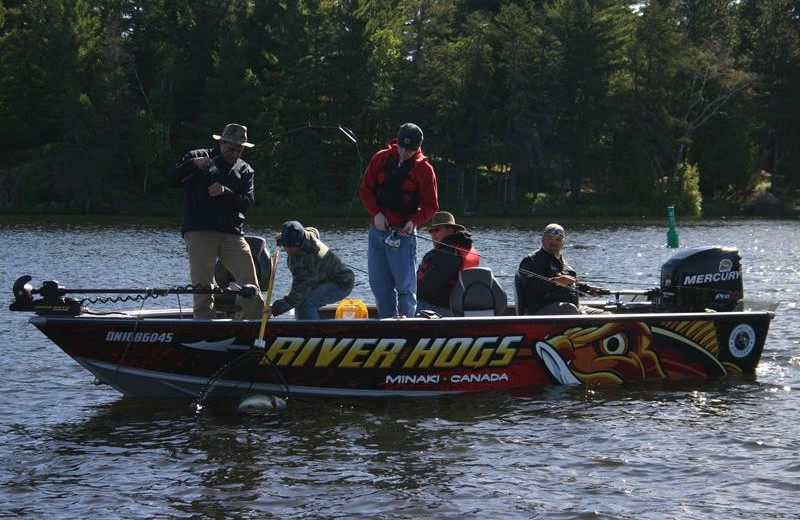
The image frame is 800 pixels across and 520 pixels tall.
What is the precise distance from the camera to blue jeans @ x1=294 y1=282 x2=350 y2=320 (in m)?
10.0

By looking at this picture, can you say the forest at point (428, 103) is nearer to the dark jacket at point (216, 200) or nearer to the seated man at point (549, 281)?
the seated man at point (549, 281)

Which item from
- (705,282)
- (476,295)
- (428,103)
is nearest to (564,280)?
(476,295)

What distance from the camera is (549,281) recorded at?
1082 cm

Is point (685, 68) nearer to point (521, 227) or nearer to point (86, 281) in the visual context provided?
point (521, 227)

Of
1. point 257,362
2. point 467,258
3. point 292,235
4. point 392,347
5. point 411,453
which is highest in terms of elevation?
point 292,235

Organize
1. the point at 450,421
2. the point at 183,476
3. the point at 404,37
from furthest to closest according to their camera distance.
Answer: the point at 404,37, the point at 450,421, the point at 183,476

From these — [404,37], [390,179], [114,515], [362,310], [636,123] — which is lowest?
[114,515]

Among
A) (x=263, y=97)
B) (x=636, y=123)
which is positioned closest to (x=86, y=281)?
(x=263, y=97)

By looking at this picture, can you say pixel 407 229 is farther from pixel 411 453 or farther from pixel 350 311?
pixel 411 453

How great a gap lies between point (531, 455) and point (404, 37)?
63555mm

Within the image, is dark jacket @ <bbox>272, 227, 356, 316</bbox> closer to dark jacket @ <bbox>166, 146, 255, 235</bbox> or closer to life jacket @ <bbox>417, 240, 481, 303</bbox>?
dark jacket @ <bbox>166, 146, 255, 235</bbox>

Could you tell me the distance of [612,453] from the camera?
8438mm

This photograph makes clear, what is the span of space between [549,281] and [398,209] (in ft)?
6.27

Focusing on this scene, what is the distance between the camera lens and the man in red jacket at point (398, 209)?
984 centimetres
